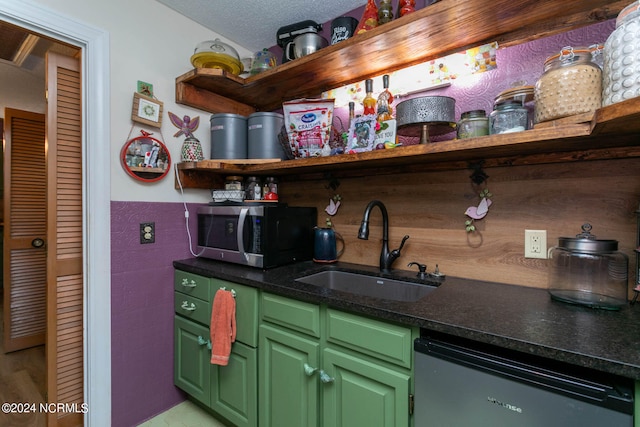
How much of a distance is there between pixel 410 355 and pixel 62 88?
2.04 m

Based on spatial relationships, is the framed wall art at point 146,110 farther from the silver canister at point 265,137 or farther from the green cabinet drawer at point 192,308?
the green cabinet drawer at point 192,308

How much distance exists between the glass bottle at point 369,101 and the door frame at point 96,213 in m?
1.35

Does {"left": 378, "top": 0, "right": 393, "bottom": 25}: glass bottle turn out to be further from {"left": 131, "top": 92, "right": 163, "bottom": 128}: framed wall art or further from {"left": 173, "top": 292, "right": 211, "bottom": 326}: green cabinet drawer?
{"left": 173, "top": 292, "right": 211, "bottom": 326}: green cabinet drawer

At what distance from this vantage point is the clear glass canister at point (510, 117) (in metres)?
1.11

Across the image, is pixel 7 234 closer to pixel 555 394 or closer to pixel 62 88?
pixel 62 88

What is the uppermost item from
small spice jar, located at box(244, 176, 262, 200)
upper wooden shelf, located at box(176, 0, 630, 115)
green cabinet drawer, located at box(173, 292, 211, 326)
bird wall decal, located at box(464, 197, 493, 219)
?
upper wooden shelf, located at box(176, 0, 630, 115)

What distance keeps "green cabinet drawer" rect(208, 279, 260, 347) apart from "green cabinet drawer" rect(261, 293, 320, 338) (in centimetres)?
5

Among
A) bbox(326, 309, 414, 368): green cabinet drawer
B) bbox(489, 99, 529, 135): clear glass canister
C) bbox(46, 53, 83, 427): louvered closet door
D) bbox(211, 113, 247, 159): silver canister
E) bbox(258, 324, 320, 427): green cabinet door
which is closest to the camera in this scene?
bbox(326, 309, 414, 368): green cabinet drawer

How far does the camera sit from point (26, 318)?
264 centimetres

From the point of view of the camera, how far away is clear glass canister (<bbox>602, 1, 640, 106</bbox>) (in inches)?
30.7

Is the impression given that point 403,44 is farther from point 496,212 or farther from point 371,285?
point 371,285

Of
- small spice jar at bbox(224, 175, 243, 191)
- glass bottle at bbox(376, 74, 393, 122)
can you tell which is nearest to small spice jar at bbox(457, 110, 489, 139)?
glass bottle at bbox(376, 74, 393, 122)

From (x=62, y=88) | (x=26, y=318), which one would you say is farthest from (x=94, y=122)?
(x=26, y=318)

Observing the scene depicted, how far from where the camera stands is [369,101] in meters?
1.63
